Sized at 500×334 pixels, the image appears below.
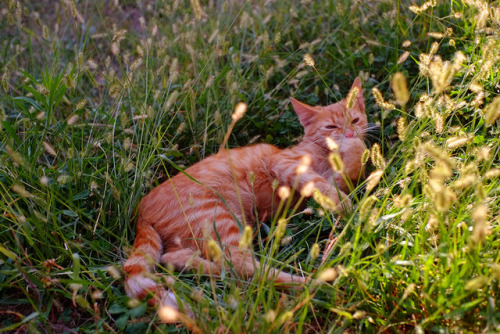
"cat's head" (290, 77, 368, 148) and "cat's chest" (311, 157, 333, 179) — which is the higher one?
"cat's head" (290, 77, 368, 148)

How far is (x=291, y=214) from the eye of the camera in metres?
2.07

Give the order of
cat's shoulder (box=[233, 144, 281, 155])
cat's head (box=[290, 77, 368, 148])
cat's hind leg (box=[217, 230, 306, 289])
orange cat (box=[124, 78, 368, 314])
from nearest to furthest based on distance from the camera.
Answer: cat's hind leg (box=[217, 230, 306, 289]) → orange cat (box=[124, 78, 368, 314]) → cat's shoulder (box=[233, 144, 281, 155]) → cat's head (box=[290, 77, 368, 148])

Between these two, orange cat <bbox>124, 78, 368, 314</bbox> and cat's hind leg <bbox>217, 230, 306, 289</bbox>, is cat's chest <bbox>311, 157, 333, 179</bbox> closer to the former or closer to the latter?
orange cat <bbox>124, 78, 368, 314</bbox>

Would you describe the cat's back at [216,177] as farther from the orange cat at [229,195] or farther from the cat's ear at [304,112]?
the cat's ear at [304,112]

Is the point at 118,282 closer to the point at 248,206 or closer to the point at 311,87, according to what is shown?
the point at 248,206

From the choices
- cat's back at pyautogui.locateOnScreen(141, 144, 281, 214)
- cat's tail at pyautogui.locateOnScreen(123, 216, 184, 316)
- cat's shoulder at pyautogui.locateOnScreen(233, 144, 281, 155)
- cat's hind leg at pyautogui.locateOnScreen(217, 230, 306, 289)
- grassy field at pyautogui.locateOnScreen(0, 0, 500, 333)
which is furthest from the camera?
cat's shoulder at pyautogui.locateOnScreen(233, 144, 281, 155)

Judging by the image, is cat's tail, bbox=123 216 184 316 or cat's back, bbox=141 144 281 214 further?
cat's back, bbox=141 144 281 214

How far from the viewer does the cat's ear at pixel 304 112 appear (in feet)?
10.4

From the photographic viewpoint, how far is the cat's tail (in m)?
1.77

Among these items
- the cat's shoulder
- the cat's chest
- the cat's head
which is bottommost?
the cat's chest

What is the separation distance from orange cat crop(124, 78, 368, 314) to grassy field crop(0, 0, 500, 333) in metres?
0.11

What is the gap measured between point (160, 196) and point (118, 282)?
543 mm

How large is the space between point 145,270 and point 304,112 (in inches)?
69.9

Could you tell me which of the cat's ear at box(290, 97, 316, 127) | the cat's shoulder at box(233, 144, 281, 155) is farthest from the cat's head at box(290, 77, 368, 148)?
the cat's shoulder at box(233, 144, 281, 155)
